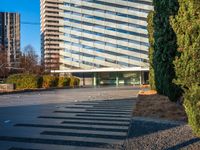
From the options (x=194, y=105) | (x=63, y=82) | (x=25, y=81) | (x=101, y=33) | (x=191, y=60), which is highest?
(x=101, y=33)

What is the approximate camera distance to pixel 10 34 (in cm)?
10394

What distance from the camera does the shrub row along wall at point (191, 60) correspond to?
26.8ft

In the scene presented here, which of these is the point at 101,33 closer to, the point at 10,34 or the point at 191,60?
the point at 10,34

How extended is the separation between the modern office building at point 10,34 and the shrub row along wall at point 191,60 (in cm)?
7881

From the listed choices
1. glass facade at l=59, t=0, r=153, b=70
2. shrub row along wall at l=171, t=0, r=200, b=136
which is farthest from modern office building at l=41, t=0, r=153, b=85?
shrub row along wall at l=171, t=0, r=200, b=136

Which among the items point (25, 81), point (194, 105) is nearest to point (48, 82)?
point (25, 81)

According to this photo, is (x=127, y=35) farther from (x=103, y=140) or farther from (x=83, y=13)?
(x=103, y=140)

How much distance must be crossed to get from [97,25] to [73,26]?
7.39m

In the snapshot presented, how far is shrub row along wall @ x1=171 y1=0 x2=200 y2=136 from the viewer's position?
8.16 metres

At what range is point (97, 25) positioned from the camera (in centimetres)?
11050

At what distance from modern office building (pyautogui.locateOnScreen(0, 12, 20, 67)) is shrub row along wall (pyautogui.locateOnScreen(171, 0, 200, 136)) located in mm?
78812

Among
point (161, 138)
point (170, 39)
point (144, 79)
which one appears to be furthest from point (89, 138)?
point (144, 79)

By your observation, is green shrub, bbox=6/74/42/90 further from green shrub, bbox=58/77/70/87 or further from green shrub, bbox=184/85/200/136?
green shrub, bbox=184/85/200/136

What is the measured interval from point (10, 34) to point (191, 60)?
10023 centimetres
